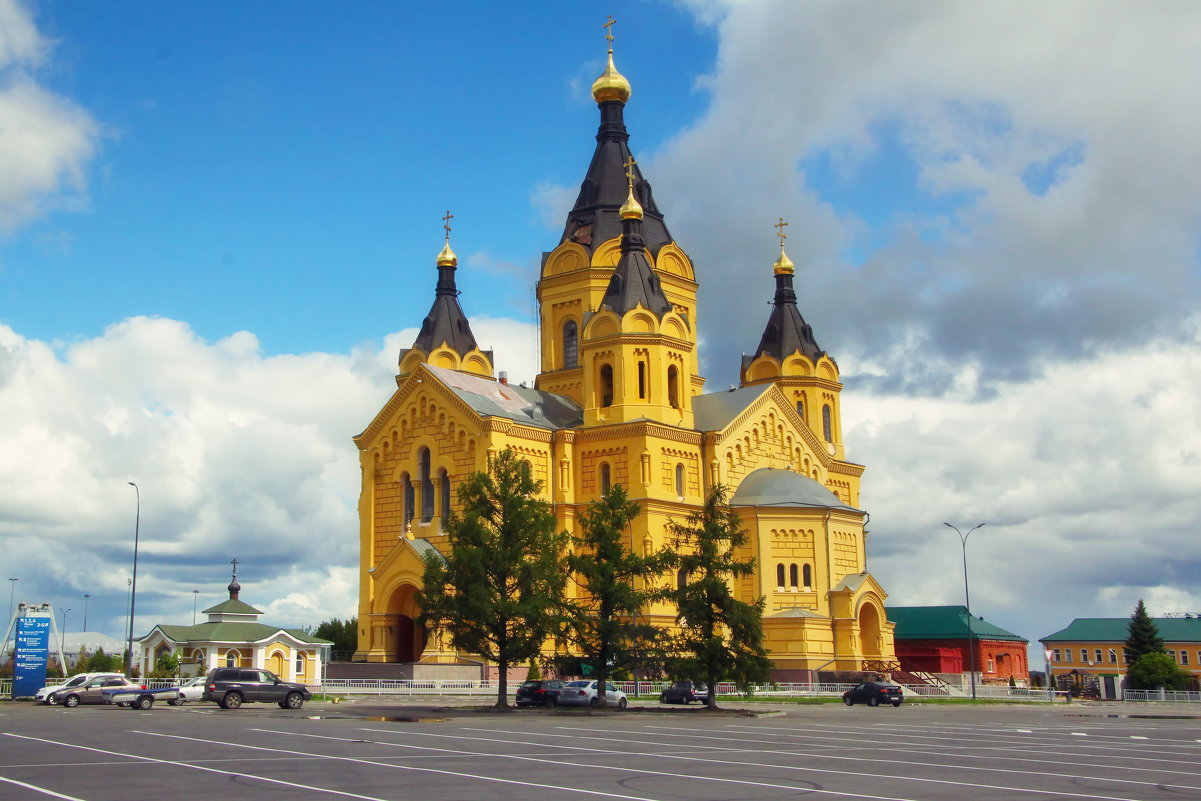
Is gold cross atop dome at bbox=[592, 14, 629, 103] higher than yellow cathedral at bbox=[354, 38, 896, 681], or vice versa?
gold cross atop dome at bbox=[592, 14, 629, 103]

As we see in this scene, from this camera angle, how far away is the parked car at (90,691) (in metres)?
44.5

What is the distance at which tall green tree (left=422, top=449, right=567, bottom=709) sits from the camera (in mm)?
41969

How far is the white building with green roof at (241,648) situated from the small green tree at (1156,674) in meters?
54.1

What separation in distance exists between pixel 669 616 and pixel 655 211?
24.8 metres

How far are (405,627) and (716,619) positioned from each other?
21680 millimetres

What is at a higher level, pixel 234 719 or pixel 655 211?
pixel 655 211

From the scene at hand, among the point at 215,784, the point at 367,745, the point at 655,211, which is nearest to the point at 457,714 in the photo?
the point at 367,745

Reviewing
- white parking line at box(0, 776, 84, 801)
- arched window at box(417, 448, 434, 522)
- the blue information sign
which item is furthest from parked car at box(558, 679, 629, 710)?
white parking line at box(0, 776, 84, 801)

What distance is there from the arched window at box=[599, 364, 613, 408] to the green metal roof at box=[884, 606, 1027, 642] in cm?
4277

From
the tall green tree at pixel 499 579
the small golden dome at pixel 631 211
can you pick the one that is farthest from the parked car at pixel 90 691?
the small golden dome at pixel 631 211

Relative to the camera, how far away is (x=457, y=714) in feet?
125

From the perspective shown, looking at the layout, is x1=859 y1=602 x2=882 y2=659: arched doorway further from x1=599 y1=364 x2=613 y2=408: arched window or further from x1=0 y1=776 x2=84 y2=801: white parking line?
x1=0 y1=776 x2=84 y2=801: white parking line

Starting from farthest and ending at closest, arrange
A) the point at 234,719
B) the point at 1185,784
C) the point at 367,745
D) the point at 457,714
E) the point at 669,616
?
the point at 669,616, the point at 457,714, the point at 234,719, the point at 367,745, the point at 1185,784

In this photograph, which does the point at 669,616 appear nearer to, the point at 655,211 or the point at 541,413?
the point at 541,413
